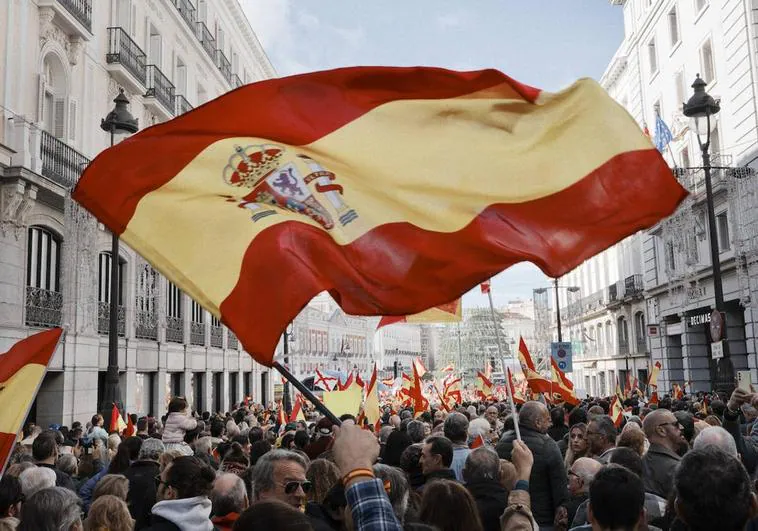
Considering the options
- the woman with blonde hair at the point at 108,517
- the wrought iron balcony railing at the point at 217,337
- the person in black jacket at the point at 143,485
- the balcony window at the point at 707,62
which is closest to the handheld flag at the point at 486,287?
the woman with blonde hair at the point at 108,517

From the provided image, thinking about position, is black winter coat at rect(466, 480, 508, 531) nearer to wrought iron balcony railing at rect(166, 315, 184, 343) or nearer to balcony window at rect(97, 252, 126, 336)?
balcony window at rect(97, 252, 126, 336)

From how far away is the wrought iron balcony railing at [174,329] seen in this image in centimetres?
2958

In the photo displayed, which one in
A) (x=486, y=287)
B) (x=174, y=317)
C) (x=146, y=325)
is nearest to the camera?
(x=486, y=287)

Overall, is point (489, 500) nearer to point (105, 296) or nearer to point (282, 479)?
point (282, 479)

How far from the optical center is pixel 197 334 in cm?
3303

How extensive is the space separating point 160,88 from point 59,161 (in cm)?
959

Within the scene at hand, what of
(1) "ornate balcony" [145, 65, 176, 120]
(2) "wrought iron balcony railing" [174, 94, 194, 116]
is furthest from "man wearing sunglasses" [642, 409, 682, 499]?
(2) "wrought iron balcony railing" [174, 94, 194, 116]

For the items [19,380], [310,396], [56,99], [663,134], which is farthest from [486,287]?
[663,134]

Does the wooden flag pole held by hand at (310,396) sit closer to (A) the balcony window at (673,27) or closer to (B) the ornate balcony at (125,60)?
(B) the ornate balcony at (125,60)

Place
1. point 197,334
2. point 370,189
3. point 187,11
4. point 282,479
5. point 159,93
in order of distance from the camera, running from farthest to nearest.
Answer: point 187,11 → point 197,334 → point 159,93 → point 370,189 → point 282,479

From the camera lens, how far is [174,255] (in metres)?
5.31

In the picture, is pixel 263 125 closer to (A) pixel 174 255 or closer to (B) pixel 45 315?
(A) pixel 174 255

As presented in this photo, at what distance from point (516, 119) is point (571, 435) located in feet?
11.2

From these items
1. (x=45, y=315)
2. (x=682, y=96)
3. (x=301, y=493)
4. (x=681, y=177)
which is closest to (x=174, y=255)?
(x=301, y=493)
